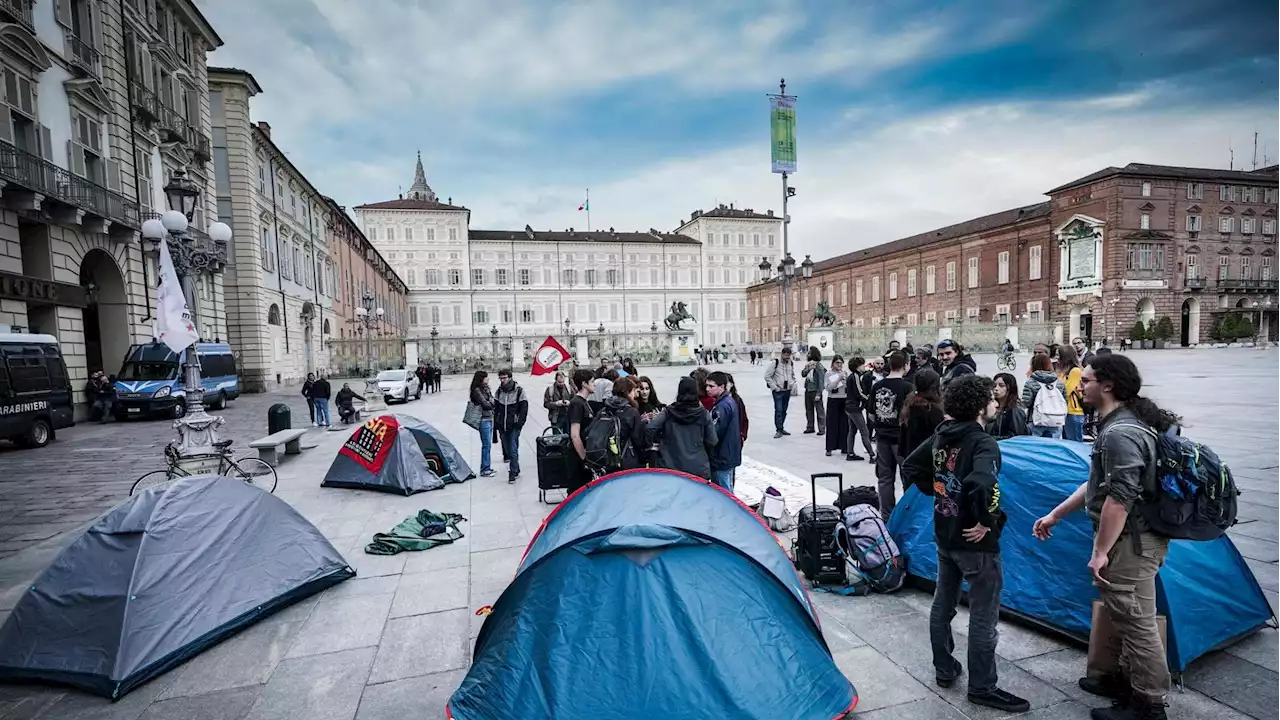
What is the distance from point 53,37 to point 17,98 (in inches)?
96.1

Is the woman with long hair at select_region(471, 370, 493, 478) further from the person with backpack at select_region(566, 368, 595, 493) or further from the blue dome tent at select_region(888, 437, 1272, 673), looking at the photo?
the blue dome tent at select_region(888, 437, 1272, 673)

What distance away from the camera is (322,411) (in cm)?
1565

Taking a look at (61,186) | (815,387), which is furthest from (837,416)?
(61,186)

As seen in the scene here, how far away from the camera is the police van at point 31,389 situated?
11.7 metres

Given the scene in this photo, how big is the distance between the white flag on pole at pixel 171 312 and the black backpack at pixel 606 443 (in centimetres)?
597

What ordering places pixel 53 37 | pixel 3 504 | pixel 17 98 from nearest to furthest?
pixel 3 504, pixel 17 98, pixel 53 37

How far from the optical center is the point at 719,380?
6594mm

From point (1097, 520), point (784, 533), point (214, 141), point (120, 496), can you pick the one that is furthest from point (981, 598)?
point (214, 141)

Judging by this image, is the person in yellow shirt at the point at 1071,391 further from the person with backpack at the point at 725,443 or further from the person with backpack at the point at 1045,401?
the person with backpack at the point at 725,443

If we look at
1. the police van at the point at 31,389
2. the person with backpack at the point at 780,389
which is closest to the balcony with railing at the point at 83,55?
the police van at the point at 31,389

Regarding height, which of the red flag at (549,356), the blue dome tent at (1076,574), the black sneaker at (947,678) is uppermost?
the red flag at (549,356)

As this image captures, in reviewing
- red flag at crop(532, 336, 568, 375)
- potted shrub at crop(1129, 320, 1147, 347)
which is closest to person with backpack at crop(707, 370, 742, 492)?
red flag at crop(532, 336, 568, 375)

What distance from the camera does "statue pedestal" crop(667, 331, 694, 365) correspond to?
147 ft

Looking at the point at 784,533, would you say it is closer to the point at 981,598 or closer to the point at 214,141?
the point at 981,598
